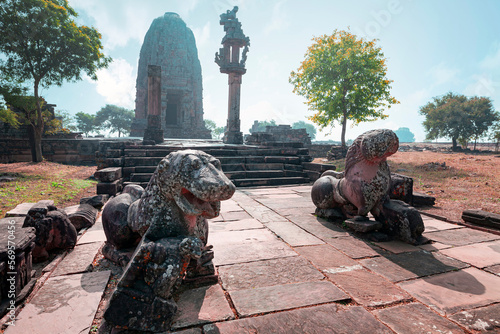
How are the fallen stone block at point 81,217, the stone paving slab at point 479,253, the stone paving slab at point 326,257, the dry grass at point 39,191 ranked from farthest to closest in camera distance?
the dry grass at point 39,191, the fallen stone block at point 81,217, the stone paving slab at point 479,253, the stone paving slab at point 326,257

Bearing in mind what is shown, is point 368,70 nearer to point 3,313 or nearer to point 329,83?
point 329,83

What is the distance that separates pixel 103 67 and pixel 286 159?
1170cm

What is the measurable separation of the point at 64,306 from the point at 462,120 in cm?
3532

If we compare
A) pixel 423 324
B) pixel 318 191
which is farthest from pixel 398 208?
pixel 423 324

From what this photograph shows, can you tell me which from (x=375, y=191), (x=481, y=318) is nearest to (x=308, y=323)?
(x=481, y=318)

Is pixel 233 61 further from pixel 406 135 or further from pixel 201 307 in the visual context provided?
pixel 406 135

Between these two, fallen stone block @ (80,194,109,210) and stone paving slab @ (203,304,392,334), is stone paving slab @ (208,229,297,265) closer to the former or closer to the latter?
stone paving slab @ (203,304,392,334)

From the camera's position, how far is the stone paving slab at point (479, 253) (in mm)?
2721

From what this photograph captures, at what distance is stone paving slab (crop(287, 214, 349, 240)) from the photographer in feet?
11.6

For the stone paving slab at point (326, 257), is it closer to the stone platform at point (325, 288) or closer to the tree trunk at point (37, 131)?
the stone platform at point (325, 288)

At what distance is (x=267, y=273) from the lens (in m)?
2.43

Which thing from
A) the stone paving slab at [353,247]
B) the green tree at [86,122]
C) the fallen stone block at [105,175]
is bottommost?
the stone paving slab at [353,247]

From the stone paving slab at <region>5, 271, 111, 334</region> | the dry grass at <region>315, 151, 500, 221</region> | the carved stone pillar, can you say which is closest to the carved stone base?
the carved stone pillar

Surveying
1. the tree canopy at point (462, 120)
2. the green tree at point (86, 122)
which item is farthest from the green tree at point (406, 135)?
the green tree at point (86, 122)
